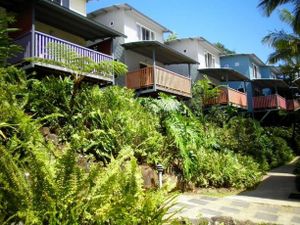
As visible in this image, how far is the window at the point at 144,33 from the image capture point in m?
23.4

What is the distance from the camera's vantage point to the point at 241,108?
30000 mm

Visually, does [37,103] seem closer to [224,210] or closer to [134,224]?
[224,210]

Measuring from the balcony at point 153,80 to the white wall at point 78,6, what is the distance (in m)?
4.38

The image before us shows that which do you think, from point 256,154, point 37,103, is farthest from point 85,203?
point 256,154

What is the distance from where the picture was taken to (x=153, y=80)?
18547 millimetres

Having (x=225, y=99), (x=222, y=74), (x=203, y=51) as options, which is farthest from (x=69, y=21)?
(x=203, y=51)

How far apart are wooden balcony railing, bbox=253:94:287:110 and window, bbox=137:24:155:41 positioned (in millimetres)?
13412

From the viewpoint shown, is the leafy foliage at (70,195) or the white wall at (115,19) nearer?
the leafy foliage at (70,195)

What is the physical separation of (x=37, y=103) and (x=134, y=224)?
768 centimetres

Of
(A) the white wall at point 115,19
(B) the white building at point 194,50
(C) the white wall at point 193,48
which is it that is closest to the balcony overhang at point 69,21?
(A) the white wall at point 115,19

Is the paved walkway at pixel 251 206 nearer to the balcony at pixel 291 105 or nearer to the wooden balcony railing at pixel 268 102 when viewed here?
the wooden balcony railing at pixel 268 102

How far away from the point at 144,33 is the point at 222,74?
8.99m

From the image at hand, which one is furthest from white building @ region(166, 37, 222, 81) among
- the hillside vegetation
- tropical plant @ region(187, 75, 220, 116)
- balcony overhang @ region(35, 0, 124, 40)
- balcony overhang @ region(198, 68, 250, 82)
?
balcony overhang @ region(35, 0, 124, 40)

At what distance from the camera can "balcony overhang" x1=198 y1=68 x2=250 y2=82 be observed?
27.7 metres
